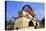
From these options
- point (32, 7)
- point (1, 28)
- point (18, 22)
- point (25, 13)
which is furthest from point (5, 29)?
point (32, 7)

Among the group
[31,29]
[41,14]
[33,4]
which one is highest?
[33,4]

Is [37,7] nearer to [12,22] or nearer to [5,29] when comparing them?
[12,22]

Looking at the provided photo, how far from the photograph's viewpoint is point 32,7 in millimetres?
967

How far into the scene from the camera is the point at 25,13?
957 millimetres

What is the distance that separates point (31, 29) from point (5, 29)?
0.28m

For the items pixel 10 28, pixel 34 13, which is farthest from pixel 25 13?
pixel 10 28

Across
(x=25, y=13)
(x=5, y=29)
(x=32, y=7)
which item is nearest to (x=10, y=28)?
(x=5, y=29)

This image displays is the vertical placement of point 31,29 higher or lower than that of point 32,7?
lower

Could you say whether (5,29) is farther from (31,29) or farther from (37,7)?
(37,7)

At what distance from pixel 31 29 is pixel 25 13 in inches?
7.3

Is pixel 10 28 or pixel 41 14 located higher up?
pixel 41 14

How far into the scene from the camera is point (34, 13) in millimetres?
969

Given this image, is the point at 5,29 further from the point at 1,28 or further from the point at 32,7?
the point at 32,7

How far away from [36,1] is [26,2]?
4.5 inches
